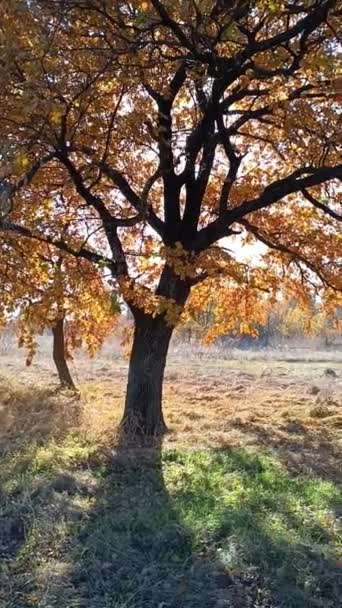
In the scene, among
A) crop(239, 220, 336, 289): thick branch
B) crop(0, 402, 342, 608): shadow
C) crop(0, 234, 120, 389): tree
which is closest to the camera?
crop(0, 402, 342, 608): shadow

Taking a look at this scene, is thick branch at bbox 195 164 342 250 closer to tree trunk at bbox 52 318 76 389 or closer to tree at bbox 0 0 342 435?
tree at bbox 0 0 342 435

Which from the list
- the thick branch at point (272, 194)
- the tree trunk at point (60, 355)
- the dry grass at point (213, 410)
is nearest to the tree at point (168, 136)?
the thick branch at point (272, 194)

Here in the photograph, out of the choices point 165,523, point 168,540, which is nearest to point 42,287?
point 165,523

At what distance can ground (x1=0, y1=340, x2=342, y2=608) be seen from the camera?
3.86m

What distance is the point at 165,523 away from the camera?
15.5 ft

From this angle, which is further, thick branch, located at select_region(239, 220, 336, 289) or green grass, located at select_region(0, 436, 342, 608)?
thick branch, located at select_region(239, 220, 336, 289)

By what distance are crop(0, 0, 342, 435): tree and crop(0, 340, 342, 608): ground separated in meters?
1.44

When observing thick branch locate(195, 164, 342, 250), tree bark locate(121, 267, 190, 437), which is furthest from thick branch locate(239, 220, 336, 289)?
tree bark locate(121, 267, 190, 437)

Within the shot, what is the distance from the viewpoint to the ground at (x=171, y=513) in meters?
3.86

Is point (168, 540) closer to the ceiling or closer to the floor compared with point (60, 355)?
closer to the floor

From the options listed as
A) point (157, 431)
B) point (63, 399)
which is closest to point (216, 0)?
point (157, 431)

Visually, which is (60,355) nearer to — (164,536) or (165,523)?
(165,523)

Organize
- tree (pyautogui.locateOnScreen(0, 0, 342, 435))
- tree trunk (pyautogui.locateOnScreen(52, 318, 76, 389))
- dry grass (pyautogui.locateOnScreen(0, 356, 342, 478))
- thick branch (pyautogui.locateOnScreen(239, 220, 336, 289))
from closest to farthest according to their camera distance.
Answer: tree (pyautogui.locateOnScreen(0, 0, 342, 435)) < dry grass (pyautogui.locateOnScreen(0, 356, 342, 478)) < thick branch (pyautogui.locateOnScreen(239, 220, 336, 289)) < tree trunk (pyautogui.locateOnScreen(52, 318, 76, 389))

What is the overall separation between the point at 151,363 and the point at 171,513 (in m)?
3.58
